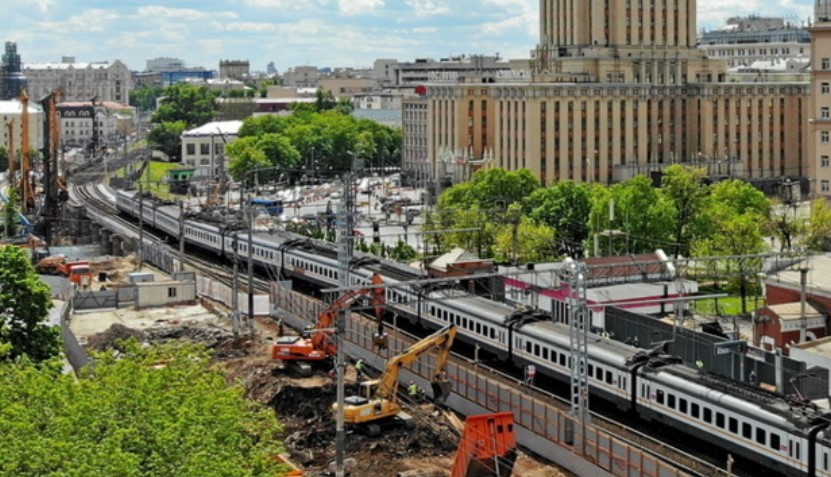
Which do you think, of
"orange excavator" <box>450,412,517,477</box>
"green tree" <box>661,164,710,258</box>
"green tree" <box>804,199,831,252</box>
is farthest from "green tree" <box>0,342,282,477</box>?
"green tree" <box>661,164,710,258</box>

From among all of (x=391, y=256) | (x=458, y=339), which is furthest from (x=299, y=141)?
(x=458, y=339)

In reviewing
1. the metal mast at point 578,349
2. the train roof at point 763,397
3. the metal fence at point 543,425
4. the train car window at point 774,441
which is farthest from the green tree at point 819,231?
the train car window at point 774,441

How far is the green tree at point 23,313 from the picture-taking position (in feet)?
133

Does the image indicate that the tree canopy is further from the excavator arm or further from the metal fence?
the excavator arm

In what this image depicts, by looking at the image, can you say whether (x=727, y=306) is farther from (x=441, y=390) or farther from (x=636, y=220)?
(x=441, y=390)

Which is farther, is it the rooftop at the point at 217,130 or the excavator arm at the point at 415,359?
the rooftop at the point at 217,130

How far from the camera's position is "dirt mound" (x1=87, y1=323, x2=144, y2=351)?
48281 mm

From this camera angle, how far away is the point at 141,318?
185 ft

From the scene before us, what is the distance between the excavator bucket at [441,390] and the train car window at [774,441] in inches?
432

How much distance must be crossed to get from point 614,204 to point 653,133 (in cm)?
3894

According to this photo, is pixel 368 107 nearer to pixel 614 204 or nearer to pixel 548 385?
pixel 614 204

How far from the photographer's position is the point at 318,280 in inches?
2410

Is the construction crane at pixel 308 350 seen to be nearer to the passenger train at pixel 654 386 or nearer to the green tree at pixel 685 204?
the passenger train at pixel 654 386

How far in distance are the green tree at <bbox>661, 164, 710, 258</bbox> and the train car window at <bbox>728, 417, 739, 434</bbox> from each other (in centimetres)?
3672
